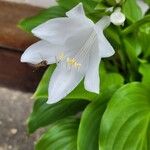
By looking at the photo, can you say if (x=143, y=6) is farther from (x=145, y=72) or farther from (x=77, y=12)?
(x=77, y=12)

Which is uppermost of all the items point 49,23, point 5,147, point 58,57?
point 49,23

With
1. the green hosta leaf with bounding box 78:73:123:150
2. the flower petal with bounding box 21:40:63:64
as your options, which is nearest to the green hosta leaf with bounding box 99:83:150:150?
the green hosta leaf with bounding box 78:73:123:150

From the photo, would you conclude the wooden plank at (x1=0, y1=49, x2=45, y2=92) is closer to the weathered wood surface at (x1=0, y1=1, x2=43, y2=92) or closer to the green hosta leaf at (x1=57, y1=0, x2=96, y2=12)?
the weathered wood surface at (x1=0, y1=1, x2=43, y2=92)

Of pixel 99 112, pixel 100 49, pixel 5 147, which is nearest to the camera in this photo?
pixel 100 49

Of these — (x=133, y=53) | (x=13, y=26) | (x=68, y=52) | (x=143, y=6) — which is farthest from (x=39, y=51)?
(x=13, y=26)

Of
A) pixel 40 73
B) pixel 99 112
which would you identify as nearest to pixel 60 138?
pixel 99 112

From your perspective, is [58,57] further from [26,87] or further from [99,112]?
[26,87]

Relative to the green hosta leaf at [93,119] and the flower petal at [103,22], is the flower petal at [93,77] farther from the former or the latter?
the green hosta leaf at [93,119]
